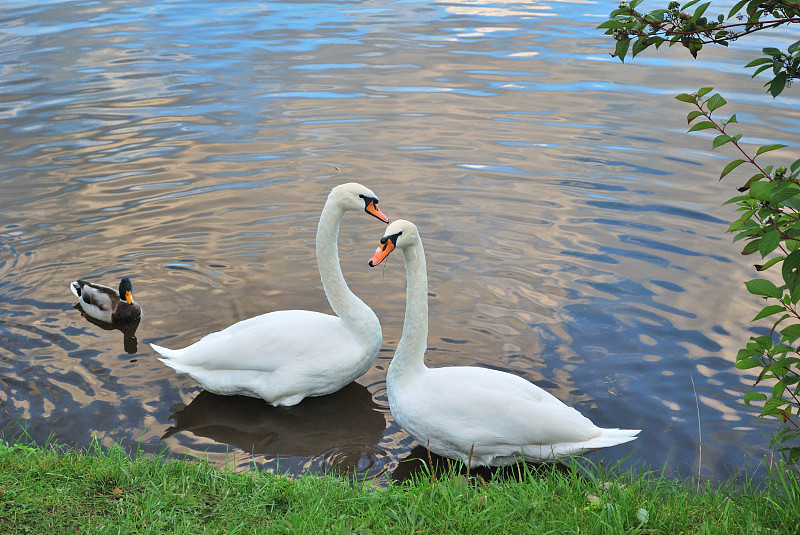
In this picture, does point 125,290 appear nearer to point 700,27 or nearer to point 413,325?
point 413,325

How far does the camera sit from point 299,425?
5566 millimetres

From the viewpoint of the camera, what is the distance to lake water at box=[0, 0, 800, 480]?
560 centimetres

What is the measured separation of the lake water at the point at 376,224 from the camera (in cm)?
560

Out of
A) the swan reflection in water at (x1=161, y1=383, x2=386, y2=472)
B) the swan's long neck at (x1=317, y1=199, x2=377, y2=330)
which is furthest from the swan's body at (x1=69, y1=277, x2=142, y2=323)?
the swan's long neck at (x1=317, y1=199, x2=377, y2=330)

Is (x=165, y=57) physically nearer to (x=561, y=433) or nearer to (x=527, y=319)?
(x=527, y=319)

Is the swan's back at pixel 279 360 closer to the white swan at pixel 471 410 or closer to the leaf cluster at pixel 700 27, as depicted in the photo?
the white swan at pixel 471 410

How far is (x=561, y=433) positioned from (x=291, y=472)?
1.69m

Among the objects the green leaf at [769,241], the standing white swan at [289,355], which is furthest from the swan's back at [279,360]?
the green leaf at [769,241]

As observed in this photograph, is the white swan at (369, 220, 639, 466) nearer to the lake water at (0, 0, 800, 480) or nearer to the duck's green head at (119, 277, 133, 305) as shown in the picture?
the lake water at (0, 0, 800, 480)

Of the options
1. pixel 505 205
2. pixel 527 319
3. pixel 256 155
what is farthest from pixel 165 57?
pixel 527 319

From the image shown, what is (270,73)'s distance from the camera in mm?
13727

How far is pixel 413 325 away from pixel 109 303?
2863 millimetres

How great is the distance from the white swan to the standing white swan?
23.0 inches

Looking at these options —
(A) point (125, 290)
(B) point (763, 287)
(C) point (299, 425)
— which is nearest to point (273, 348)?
(C) point (299, 425)
